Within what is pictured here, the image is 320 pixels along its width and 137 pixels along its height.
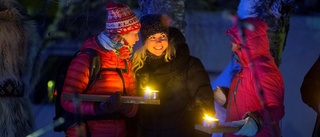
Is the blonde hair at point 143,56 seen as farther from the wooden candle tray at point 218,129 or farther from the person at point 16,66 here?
the person at point 16,66

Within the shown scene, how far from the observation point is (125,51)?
4.51m

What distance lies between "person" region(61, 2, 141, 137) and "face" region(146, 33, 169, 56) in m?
0.18

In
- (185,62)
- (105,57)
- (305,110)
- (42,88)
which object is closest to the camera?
(105,57)

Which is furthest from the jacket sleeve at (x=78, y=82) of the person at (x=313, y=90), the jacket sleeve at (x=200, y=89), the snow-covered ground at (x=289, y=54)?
the snow-covered ground at (x=289, y=54)

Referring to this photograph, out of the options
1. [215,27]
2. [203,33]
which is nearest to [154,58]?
[203,33]

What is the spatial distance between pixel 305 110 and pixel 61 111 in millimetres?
6561

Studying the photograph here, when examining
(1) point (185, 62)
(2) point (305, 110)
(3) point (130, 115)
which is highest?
(1) point (185, 62)

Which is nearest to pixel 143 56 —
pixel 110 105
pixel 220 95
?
pixel 220 95

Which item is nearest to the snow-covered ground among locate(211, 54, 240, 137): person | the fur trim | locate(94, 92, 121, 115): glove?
the fur trim

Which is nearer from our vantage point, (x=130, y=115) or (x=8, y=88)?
(x=130, y=115)

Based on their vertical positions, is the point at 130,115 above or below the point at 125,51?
below

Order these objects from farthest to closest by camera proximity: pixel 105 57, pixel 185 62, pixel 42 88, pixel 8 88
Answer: pixel 42 88, pixel 8 88, pixel 185 62, pixel 105 57

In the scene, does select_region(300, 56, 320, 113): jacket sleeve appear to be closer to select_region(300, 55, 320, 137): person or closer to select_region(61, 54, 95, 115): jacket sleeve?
select_region(300, 55, 320, 137): person

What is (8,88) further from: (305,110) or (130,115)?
(305,110)
